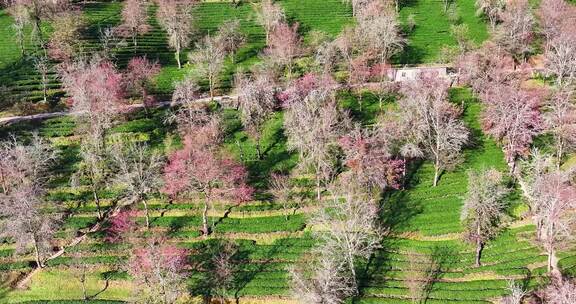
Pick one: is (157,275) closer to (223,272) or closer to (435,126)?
(223,272)

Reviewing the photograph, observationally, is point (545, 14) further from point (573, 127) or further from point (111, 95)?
point (111, 95)

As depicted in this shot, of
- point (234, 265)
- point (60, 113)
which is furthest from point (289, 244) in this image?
point (60, 113)

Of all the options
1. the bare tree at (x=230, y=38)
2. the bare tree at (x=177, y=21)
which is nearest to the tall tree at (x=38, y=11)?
the bare tree at (x=177, y=21)

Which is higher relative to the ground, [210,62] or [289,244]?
[210,62]

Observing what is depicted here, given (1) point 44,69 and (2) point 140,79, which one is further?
(1) point 44,69

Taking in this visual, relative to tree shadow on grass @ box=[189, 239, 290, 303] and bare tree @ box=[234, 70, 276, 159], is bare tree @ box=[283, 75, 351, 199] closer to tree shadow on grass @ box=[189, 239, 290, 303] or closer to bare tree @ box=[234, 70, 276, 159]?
bare tree @ box=[234, 70, 276, 159]

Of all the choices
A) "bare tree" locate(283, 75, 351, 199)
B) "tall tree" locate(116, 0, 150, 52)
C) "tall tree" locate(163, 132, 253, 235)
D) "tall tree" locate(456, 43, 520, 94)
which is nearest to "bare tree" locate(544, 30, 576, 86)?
"tall tree" locate(456, 43, 520, 94)

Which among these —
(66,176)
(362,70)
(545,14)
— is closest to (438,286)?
(362,70)
